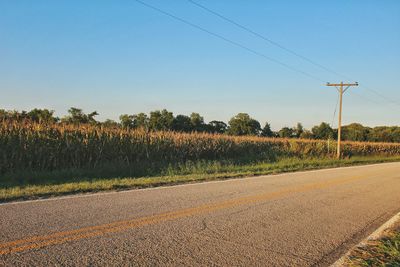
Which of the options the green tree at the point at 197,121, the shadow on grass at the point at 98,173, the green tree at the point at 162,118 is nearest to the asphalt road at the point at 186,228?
A: the shadow on grass at the point at 98,173

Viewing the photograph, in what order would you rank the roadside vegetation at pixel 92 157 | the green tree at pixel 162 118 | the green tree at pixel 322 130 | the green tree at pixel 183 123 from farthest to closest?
the green tree at pixel 322 130 → the green tree at pixel 183 123 → the green tree at pixel 162 118 → the roadside vegetation at pixel 92 157

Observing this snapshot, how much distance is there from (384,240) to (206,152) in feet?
49.4

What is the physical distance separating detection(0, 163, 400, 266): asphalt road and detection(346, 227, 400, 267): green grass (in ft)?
0.80

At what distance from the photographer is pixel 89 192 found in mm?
8711

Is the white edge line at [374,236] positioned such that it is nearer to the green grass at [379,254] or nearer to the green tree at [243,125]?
the green grass at [379,254]

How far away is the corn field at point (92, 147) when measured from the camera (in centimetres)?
1243

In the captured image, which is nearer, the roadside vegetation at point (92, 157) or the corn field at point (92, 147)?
the roadside vegetation at point (92, 157)

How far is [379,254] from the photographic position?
15.8ft

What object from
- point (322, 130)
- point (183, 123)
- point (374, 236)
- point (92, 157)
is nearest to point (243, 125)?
point (183, 123)

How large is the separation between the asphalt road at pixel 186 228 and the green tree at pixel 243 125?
65.6 metres

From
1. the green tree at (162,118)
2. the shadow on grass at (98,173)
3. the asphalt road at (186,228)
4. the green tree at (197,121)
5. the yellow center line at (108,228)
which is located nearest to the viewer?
the asphalt road at (186,228)

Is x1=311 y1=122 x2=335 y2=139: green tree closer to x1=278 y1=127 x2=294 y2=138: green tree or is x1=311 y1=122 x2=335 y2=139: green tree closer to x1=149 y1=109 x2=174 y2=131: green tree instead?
x1=278 y1=127 x2=294 y2=138: green tree

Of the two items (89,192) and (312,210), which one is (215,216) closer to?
(312,210)

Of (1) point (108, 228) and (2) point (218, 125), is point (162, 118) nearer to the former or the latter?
(2) point (218, 125)
